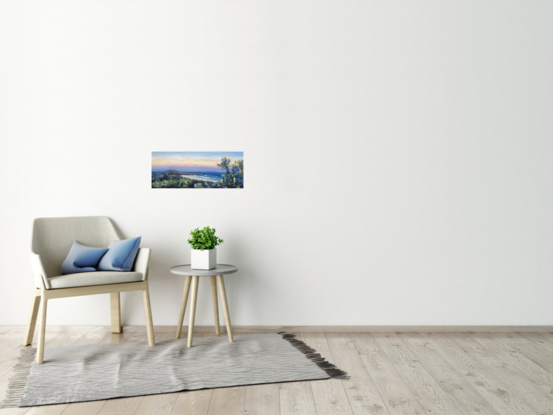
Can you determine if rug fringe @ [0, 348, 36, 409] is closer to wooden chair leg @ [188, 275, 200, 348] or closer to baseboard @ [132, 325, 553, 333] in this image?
baseboard @ [132, 325, 553, 333]

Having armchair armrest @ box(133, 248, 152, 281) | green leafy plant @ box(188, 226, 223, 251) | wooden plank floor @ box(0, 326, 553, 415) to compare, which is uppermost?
green leafy plant @ box(188, 226, 223, 251)

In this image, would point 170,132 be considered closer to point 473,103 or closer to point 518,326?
point 473,103

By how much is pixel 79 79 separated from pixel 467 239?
127 inches

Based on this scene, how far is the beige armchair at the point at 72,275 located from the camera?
2912 millimetres

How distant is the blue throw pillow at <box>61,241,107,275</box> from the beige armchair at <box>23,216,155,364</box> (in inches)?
4.9

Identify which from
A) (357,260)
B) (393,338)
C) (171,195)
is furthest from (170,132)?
(393,338)

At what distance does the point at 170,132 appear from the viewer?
3.64 m

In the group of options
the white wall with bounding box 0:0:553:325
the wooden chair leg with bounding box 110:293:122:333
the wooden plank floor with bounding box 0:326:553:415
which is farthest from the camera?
the white wall with bounding box 0:0:553:325

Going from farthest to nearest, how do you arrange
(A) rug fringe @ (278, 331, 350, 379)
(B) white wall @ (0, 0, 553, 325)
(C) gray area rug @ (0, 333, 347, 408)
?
1. (B) white wall @ (0, 0, 553, 325)
2. (A) rug fringe @ (278, 331, 350, 379)
3. (C) gray area rug @ (0, 333, 347, 408)

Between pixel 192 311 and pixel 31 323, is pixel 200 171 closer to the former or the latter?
pixel 192 311

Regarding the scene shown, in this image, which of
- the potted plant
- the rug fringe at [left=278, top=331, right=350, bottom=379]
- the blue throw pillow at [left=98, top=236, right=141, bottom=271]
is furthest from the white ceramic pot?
the rug fringe at [left=278, top=331, right=350, bottom=379]

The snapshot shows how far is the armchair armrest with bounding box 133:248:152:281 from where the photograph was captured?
3.21m

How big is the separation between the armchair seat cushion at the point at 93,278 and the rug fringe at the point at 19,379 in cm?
48

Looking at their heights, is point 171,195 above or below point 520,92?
below
